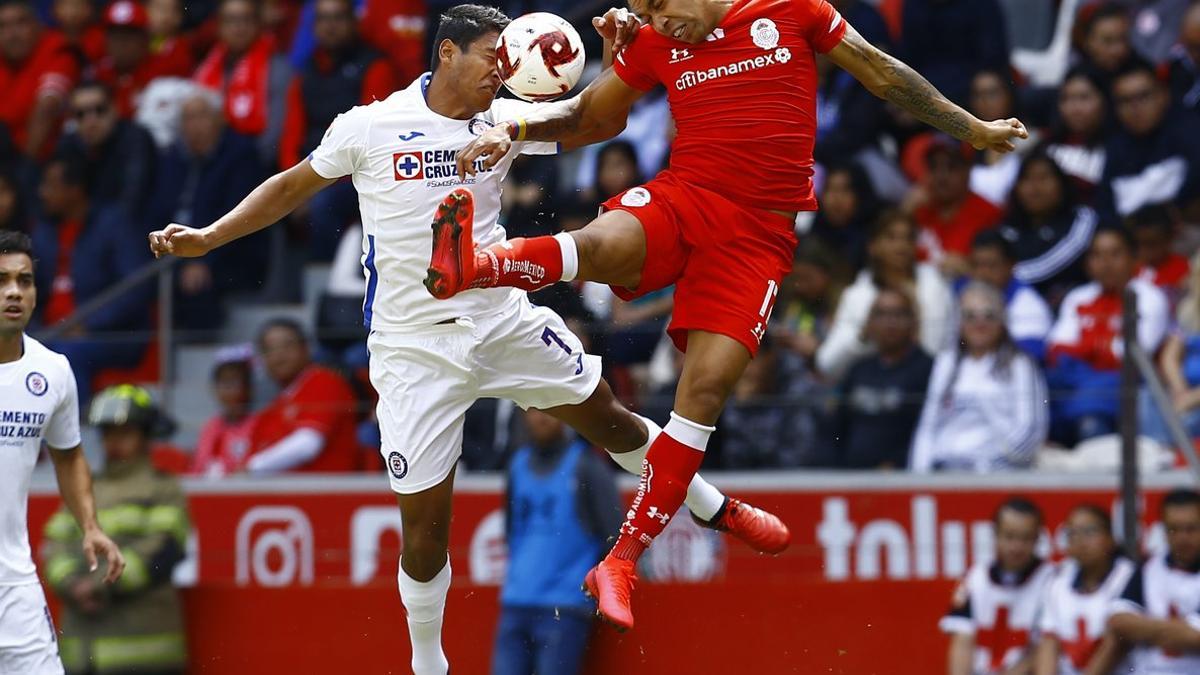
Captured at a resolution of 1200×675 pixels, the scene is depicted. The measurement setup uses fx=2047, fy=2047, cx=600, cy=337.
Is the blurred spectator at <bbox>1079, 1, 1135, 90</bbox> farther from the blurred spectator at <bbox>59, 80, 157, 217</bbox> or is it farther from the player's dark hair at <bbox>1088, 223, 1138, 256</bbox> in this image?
the blurred spectator at <bbox>59, 80, 157, 217</bbox>

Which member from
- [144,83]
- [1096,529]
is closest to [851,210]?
[1096,529]

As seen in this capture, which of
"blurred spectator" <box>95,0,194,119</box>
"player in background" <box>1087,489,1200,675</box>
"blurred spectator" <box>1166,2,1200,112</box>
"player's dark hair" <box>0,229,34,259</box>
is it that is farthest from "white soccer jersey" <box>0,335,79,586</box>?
"blurred spectator" <box>1166,2,1200,112</box>

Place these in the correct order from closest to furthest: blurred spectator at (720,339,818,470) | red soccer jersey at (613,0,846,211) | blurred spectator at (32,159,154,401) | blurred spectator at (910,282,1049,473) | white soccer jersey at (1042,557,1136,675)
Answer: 1. red soccer jersey at (613,0,846,211)
2. white soccer jersey at (1042,557,1136,675)
3. blurred spectator at (910,282,1049,473)
4. blurred spectator at (720,339,818,470)
5. blurred spectator at (32,159,154,401)

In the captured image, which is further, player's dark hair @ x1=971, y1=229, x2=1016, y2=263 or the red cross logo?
player's dark hair @ x1=971, y1=229, x2=1016, y2=263

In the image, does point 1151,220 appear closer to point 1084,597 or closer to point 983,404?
point 983,404

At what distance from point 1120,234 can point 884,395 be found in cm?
173

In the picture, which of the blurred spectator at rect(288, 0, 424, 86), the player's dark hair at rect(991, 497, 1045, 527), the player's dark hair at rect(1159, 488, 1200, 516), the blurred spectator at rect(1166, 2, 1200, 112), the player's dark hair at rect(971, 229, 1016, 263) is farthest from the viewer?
the blurred spectator at rect(288, 0, 424, 86)

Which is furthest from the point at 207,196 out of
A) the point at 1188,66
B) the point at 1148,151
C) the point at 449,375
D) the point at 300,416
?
the point at 1188,66

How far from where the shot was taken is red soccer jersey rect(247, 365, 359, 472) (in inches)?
488

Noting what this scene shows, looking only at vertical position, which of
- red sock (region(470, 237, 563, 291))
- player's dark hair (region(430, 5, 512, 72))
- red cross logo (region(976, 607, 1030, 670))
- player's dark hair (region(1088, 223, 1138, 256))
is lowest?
red cross logo (region(976, 607, 1030, 670))

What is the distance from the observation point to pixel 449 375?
8.56 meters

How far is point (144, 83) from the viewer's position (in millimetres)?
15922

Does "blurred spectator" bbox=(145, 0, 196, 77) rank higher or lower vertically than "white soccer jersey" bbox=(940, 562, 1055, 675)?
higher

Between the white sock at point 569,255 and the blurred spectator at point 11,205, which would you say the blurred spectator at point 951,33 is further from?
the blurred spectator at point 11,205
